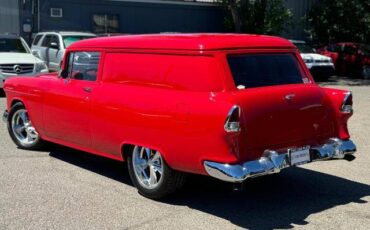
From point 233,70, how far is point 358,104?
8920 millimetres

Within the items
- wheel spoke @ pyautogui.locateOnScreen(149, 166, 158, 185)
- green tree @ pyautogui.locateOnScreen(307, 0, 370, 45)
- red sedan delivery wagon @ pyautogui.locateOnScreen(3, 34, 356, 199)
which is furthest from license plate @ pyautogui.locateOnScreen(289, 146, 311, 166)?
green tree @ pyautogui.locateOnScreen(307, 0, 370, 45)

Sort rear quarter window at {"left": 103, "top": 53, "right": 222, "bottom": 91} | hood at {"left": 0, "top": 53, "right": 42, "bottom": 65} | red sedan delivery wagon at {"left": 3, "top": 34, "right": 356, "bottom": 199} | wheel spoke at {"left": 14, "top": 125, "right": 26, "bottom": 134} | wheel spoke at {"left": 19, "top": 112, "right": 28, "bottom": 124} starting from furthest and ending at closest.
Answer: hood at {"left": 0, "top": 53, "right": 42, "bottom": 65}, wheel spoke at {"left": 14, "top": 125, "right": 26, "bottom": 134}, wheel spoke at {"left": 19, "top": 112, "right": 28, "bottom": 124}, rear quarter window at {"left": 103, "top": 53, "right": 222, "bottom": 91}, red sedan delivery wagon at {"left": 3, "top": 34, "right": 356, "bottom": 199}

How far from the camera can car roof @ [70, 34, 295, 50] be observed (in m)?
5.14

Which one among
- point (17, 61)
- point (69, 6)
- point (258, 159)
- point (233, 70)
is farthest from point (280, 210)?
point (69, 6)

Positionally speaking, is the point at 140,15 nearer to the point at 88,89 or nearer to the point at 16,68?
the point at 16,68

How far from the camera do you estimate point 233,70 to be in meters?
5.07

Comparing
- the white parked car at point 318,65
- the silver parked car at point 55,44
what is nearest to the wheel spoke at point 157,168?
the silver parked car at point 55,44

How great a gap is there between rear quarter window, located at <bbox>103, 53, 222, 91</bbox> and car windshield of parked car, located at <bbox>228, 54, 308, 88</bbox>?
0.83 ft

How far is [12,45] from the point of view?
15.1m

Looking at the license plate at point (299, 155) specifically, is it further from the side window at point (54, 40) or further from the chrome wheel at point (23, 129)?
the side window at point (54, 40)

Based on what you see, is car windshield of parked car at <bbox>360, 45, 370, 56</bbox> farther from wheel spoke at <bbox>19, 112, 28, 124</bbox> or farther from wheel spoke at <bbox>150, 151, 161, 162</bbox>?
wheel spoke at <bbox>150, 151, 161, 162</bbox>

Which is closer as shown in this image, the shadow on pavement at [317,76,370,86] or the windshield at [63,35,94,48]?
the windshield at [63,35,94,48]

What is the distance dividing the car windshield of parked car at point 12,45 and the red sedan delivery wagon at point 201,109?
9286 mm

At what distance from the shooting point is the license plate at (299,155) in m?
5.12
